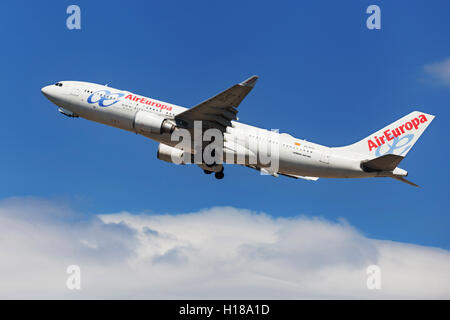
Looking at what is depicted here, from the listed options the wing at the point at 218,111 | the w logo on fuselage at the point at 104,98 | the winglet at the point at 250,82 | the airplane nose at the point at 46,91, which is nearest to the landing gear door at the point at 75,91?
the w logo on fuselage at the point at 104,98

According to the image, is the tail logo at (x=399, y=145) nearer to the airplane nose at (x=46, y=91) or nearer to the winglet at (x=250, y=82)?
the winglet at (x=250, y=82)

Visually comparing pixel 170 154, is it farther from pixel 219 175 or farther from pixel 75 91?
pixel 75 91

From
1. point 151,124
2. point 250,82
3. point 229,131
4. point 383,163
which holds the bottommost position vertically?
point 383,163

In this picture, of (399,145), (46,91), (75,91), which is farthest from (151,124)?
(399,145)

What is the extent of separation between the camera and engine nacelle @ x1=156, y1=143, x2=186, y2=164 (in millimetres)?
43281

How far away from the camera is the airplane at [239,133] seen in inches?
1490

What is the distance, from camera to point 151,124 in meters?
38.0

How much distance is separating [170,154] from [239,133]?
7127 millimetres

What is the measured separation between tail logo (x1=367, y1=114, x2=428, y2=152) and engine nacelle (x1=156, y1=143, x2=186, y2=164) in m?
15.1
